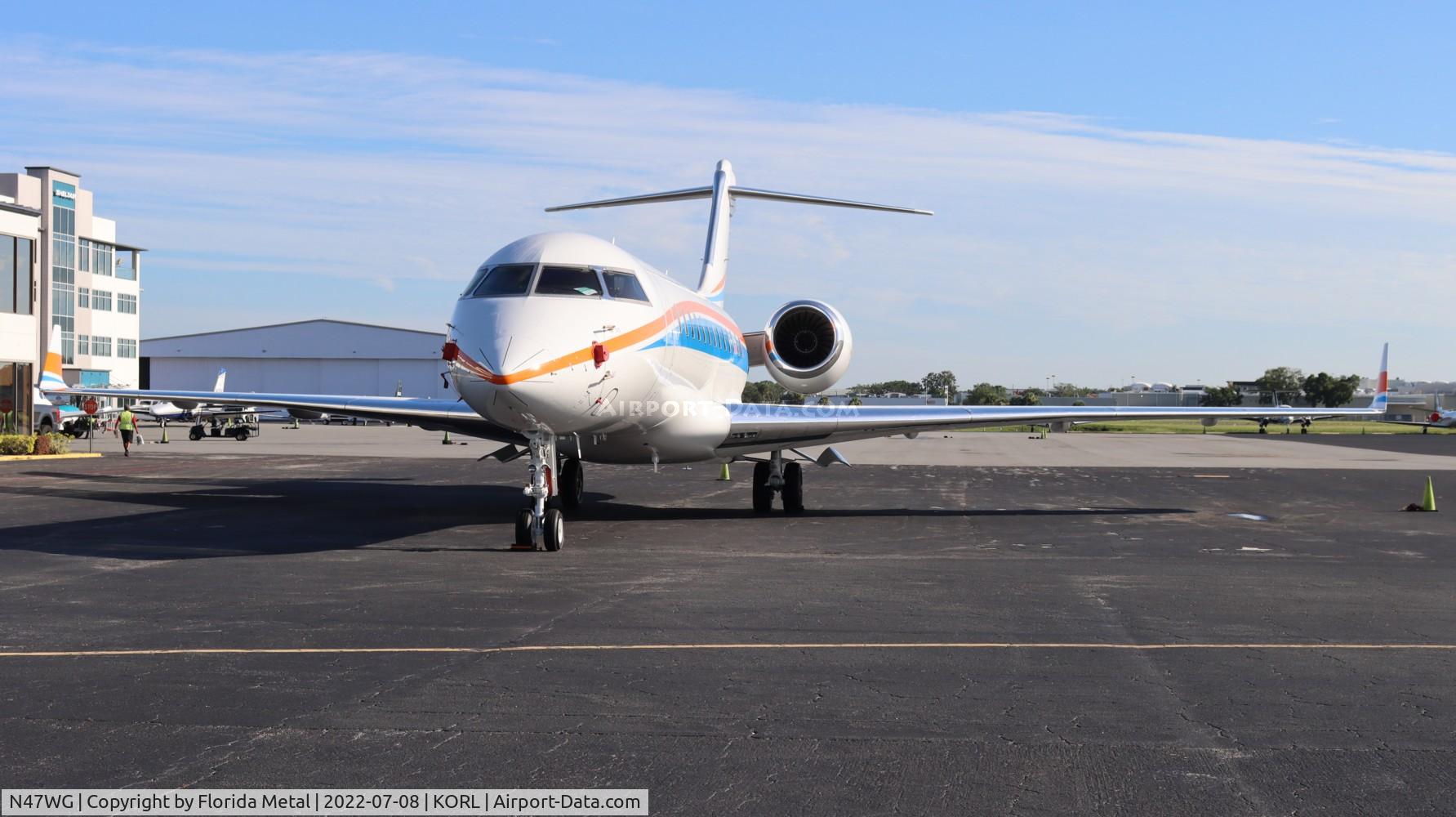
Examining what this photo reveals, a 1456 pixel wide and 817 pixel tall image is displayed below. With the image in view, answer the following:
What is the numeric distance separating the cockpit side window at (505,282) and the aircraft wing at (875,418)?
517cm

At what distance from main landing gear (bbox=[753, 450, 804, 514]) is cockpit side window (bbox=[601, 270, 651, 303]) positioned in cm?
550

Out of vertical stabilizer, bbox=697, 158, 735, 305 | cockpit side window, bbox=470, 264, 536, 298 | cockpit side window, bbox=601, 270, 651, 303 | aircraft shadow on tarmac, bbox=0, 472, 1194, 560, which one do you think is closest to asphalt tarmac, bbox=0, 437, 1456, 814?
aircraft shadow on tarmac, bbox=0, 472, 1194, 560

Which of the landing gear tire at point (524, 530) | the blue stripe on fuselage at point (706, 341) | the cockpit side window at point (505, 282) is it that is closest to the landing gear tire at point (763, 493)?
the blue stripe on fuselage at point (706, 341)

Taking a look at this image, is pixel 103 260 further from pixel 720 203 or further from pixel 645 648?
pixel 645 648

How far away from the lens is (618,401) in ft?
48.0

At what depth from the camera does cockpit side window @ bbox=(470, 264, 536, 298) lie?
13.5 metres

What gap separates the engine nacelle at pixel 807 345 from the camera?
22953 mm

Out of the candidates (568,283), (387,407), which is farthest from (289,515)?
(568,283)

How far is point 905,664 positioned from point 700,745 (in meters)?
2.32

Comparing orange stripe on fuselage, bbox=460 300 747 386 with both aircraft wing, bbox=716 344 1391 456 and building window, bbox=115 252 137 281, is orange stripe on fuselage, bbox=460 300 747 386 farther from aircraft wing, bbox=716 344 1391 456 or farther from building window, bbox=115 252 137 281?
building window, bbox=115 252 137 281

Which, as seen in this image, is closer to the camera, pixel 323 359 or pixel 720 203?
pixel 720 203

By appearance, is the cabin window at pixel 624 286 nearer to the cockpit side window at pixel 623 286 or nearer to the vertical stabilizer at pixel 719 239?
the cockpit side window at pixel 623 286

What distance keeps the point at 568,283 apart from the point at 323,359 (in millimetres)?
97673

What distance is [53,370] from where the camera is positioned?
2394cm
